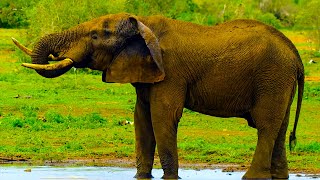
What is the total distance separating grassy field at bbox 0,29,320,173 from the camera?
1586 cm

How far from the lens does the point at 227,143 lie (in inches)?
682

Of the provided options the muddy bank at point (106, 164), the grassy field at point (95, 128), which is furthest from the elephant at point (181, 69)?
the grassy field at point (95, 128)

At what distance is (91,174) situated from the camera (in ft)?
44.7

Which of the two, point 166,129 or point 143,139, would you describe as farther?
point 143,139

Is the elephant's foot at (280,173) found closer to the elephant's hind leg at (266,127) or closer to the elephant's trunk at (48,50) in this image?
the elephant's hind leg at (266,127)

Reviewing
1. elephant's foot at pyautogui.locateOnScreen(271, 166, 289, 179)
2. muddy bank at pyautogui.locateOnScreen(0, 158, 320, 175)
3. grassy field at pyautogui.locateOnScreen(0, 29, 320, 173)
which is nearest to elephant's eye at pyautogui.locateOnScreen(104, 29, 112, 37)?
elephant's foot at pyautogui.locateOnScreen(271, 166, 289, 179)

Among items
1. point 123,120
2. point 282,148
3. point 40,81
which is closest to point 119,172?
point 282,148

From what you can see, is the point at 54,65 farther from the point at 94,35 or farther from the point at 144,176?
the point at 144,176

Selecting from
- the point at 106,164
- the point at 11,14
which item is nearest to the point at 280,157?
the point at 106,164

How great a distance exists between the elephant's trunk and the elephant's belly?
62.5 inches

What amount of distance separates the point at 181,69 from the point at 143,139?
109 cm

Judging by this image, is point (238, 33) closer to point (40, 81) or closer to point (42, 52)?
point (42, 52)

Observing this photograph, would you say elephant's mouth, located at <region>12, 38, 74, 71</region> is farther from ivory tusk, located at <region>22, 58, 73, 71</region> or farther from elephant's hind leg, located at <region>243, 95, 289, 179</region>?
elephant's hind leg, located at <region>243, 95, 289, 179</region>

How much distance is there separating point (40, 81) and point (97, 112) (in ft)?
19.2
